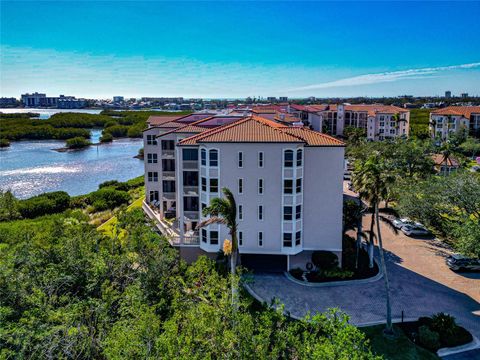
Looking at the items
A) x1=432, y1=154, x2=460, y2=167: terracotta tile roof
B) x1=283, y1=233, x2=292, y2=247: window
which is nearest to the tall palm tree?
x1=283, y1=233, x2=292, y2=247: window


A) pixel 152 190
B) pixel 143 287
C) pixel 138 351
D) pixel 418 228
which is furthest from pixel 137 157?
pixel 138 351

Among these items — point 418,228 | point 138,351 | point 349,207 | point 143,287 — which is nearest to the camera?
point 138,351

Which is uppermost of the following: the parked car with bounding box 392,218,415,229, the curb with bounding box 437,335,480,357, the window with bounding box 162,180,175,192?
the window with bounding box 162,180,175,192

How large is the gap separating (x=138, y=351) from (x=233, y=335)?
10.7 ft

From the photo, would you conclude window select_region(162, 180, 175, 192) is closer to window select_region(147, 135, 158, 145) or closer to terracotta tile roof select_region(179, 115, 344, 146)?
window select_region(147, 135, 158, 145)

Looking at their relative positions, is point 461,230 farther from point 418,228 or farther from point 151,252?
point 151,252

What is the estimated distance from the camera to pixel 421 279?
96.6ft

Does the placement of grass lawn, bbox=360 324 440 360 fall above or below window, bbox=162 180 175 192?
below

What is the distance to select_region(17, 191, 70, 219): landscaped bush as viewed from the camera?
169 ft

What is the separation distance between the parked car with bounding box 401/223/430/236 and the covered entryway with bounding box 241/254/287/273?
52.3ft

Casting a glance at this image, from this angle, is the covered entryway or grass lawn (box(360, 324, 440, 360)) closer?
grass lawn (box(360, 324, 440, 360))

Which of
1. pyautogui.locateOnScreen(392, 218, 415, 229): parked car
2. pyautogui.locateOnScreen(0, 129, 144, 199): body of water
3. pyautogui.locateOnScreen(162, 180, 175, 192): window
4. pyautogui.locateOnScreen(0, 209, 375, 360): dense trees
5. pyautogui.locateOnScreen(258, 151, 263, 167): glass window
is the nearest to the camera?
pyautogui.locateOnScreen(0, 209, 375, 360): dense trees

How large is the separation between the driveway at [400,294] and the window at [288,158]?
28.7 feet

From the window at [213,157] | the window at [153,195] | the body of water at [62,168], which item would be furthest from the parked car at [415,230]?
the body of water at [62,168]
